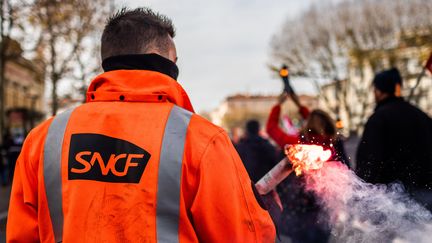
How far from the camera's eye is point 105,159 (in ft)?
5.34

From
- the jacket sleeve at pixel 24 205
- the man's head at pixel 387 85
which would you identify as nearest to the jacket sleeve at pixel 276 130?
the man's head at pixel 387 85

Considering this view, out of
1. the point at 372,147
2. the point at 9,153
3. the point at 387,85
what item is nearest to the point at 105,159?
the point at 372,147

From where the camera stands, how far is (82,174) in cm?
163

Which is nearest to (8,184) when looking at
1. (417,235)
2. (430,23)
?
(417,235)

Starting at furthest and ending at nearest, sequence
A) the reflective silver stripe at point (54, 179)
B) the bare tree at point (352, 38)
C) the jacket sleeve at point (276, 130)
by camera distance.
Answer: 1. the bare tree at point (352, 38)
2. the jacket sleeve at point (276, 130)
3. the reflective silver stripe at point (54, 179)

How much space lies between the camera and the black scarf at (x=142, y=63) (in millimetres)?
1736

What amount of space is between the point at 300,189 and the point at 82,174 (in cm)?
350

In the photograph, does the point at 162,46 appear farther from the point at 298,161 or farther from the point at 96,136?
the point at 298,161

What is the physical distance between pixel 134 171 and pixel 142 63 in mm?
363

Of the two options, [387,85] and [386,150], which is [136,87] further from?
[387,85]

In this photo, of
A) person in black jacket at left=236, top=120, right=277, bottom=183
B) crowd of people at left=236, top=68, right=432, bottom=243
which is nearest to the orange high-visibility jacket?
crowd of people at left=236, top=68, right=432, bottom=243

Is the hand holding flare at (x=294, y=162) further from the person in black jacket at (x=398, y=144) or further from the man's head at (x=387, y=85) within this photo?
the man's head at (x=387, y=85)

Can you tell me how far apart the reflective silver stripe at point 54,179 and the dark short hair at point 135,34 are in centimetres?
32

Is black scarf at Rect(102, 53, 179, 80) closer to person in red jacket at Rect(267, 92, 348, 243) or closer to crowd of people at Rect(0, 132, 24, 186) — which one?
person in red jacket at Rect(267, 92, 348, 243)
